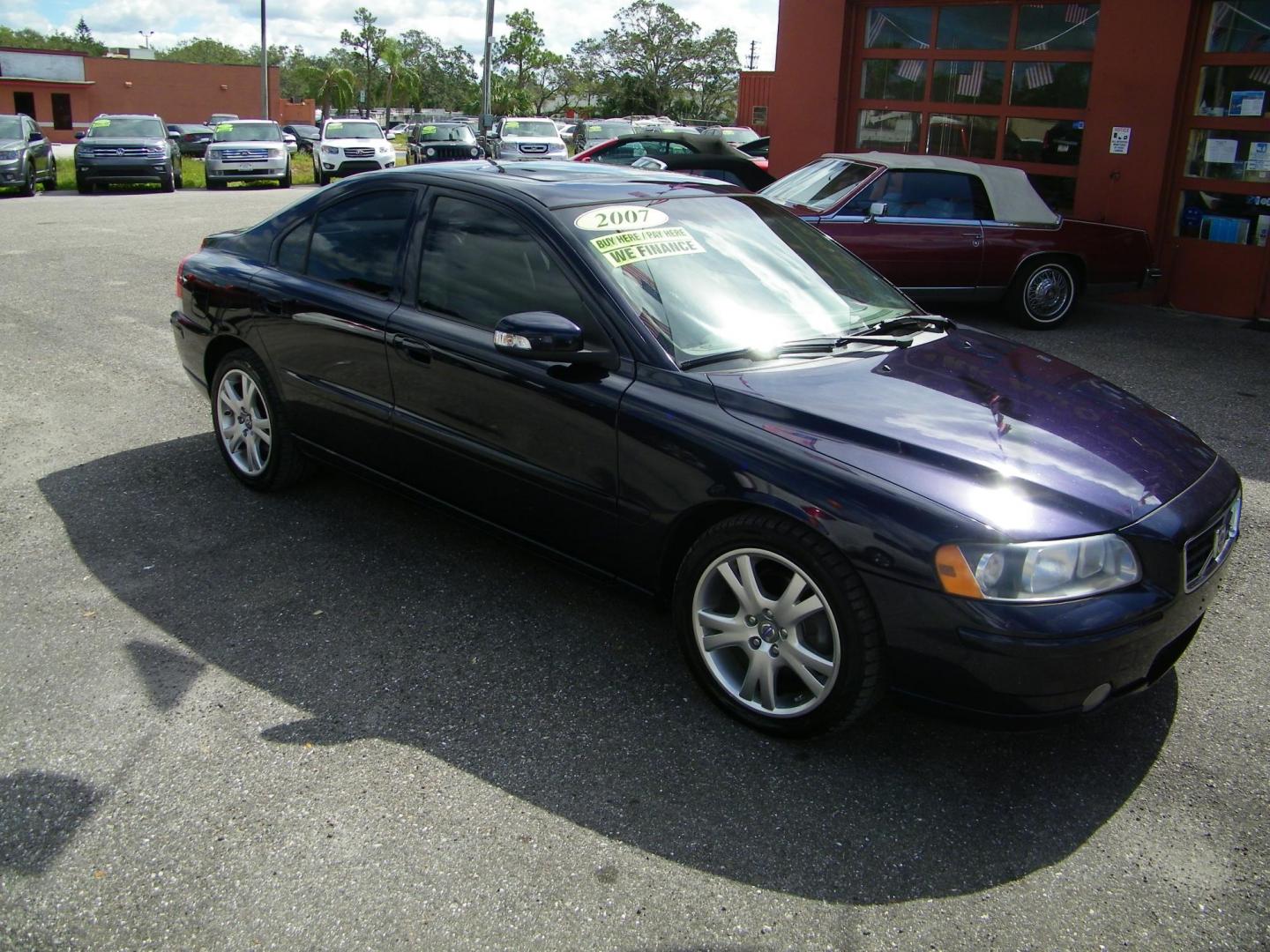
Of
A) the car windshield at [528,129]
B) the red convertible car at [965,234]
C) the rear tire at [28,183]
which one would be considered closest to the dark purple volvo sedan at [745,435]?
the red convertible car at [965,234]

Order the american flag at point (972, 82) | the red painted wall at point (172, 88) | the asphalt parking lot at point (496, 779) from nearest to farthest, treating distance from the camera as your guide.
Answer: the asphalt parking lot at point (496, 779) → the american flag at point (972, 82) → the red painted wall at point (172, 88)

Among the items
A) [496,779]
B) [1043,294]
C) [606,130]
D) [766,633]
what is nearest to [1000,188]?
[1043,294]

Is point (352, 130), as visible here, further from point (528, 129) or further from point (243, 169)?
point (528, 129)

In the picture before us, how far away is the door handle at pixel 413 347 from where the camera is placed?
13.0ft

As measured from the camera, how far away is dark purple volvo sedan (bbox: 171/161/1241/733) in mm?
2826

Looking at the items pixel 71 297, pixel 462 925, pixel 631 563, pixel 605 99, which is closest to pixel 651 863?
pixel 462 925

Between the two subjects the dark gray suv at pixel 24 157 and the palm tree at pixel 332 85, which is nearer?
the dark gray suv at pixel 24 157

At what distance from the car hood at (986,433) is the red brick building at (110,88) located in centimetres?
5934

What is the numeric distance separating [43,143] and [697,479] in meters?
23.7

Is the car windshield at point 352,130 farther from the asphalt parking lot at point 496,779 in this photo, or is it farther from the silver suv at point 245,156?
the asphalt parking lot at point 496,779

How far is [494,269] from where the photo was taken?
12.7ft

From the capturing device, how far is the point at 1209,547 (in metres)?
3.14

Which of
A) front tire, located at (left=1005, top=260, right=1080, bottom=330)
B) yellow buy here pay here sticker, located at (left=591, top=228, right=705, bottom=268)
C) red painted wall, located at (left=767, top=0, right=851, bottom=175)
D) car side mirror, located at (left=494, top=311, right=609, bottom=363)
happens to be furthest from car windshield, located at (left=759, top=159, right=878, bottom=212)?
car side mirror, located at (left=494, top=311, right=609, bottom=363)

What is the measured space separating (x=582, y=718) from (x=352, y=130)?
27.0 m
